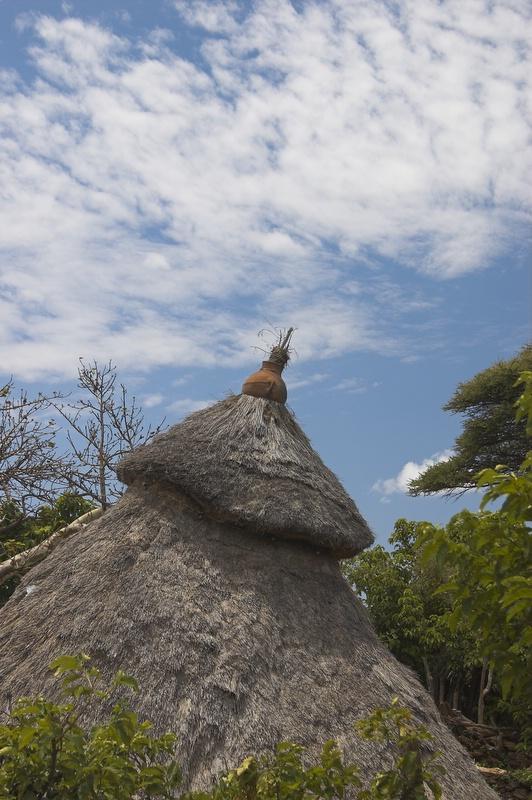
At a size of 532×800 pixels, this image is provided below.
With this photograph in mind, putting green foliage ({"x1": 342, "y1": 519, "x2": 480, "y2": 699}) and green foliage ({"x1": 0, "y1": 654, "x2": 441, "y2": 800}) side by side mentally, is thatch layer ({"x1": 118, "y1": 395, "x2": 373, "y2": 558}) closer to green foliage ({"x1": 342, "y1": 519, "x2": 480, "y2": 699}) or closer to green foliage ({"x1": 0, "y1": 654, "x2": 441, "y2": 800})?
green foliage ({"x1": 0, "y1": 654, "x2": 441, "y2": 800})

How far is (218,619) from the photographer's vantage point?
6.42m

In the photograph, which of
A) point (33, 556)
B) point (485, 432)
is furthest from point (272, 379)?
point (485, 432)

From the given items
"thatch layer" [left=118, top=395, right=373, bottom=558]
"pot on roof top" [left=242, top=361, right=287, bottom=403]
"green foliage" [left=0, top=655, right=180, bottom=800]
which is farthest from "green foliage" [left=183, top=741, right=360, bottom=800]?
"pot on roof top" [left=242, top=361, right=287, bottom=403]

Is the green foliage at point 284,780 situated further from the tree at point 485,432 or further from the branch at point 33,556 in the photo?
the tree at point 485,432

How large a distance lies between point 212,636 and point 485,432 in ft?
45.3

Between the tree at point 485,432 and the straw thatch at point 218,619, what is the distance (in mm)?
11643

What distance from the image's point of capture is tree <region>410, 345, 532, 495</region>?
18.7 metres

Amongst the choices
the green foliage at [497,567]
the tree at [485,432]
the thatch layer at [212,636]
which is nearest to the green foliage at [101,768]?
the green foliage at [497,567]

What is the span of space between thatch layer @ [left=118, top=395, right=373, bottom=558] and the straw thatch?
0.06 ft

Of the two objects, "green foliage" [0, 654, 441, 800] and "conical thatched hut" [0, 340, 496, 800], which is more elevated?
"conical thatched hut" [0, 340, 496, 800]

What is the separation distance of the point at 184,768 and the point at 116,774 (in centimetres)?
265

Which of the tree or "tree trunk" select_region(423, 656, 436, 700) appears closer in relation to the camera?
"tree trunk" select_region(423, 656, 436, 700)

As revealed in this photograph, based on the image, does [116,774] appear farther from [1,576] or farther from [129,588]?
[1,576]

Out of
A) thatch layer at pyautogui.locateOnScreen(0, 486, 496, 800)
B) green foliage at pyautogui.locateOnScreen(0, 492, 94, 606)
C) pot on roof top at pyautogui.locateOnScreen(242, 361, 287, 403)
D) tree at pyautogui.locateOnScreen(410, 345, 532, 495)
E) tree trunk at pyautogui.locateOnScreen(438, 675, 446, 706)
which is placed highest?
tree at pyautogui.locateOnScreen(410, 345, 532, 495)
